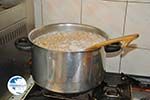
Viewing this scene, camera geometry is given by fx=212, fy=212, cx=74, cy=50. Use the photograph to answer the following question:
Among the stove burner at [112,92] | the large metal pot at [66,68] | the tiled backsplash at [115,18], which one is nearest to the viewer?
the large metal pot at [66,68]

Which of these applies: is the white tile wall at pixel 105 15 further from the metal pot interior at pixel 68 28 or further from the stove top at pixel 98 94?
the stove top at pixel 98 94

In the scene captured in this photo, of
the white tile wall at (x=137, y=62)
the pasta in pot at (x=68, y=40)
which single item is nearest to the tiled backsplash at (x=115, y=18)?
the white tile wall at (x=137, y=62)

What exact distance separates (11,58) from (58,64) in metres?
0.23

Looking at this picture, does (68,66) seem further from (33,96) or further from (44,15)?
(44,15)

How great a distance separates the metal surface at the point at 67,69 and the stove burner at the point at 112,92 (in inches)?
2.8

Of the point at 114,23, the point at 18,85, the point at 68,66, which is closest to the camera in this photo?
the point at 68,66

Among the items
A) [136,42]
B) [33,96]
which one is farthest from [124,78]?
[33,96]

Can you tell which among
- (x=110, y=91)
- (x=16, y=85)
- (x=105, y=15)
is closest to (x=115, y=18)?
(x=105, y=15)

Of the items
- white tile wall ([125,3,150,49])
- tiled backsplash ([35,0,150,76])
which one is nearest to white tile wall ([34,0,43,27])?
tiled backsplash ([35,0,150,76])

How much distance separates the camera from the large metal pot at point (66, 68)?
63cm

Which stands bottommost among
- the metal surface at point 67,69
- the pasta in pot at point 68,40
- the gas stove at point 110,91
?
the gas stove at point 110,91

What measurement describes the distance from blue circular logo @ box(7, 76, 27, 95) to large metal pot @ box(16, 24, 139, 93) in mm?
78

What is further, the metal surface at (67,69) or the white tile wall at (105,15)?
the white tile wall at (105,15)

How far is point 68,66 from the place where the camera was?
2.10ft
